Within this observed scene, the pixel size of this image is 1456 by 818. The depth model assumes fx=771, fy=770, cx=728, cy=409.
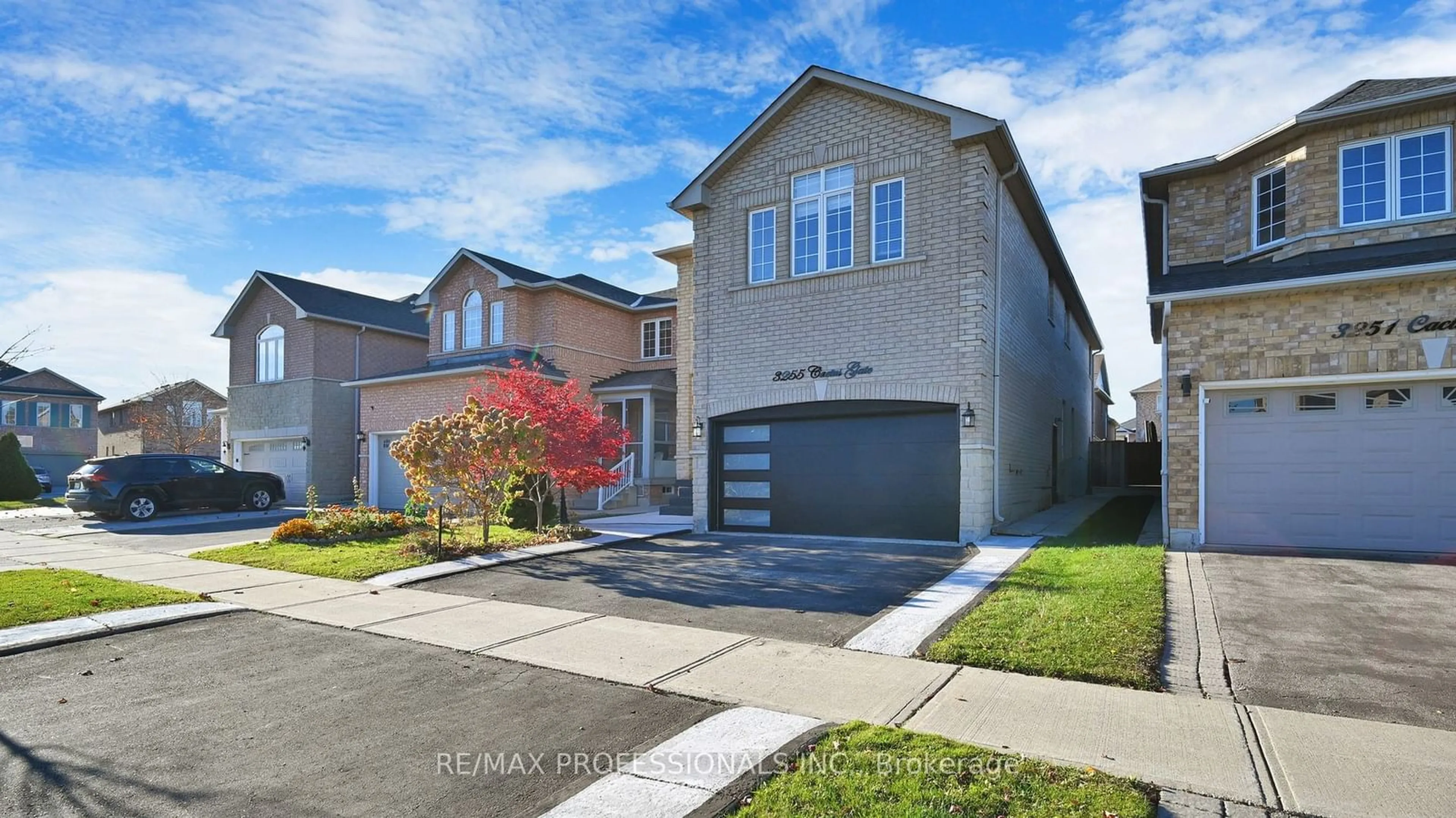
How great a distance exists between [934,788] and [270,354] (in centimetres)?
2894

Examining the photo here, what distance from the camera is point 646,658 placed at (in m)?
6.01

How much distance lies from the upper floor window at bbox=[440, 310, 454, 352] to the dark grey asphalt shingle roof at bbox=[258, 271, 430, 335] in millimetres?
2459

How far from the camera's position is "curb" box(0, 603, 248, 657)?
6605mm

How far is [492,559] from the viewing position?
11.3 m

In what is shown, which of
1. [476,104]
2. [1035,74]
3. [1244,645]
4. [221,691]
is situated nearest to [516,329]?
[476,104]

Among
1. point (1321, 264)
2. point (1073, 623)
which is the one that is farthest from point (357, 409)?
point (1321, 264)

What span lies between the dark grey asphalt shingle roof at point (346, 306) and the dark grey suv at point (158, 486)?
6703 millimetres

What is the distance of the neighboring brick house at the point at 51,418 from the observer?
43.4m

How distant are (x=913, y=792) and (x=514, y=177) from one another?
479 inches

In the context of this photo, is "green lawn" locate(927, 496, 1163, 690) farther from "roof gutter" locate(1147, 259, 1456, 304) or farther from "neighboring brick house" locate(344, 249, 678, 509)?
"neighboring brick house" locate(344, 249, 678, 509)

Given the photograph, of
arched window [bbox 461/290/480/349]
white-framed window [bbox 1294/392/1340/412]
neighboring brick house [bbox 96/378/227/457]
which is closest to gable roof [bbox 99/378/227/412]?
neighboring brick house [bbox 96/378/227/457]

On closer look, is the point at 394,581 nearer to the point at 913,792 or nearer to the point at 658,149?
the point at 913,792

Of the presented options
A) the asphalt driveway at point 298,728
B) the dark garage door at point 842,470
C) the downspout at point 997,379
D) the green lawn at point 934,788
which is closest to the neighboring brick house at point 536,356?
the dark garage door at point 842,470

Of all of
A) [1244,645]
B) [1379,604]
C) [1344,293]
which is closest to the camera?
[1244,645]
